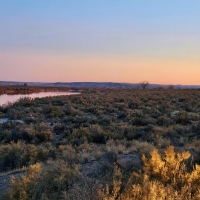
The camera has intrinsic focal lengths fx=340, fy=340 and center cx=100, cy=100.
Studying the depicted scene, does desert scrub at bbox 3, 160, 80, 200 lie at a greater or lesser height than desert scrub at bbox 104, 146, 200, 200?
lesser

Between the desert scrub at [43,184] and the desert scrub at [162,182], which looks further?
the desert scrub at [43,184]

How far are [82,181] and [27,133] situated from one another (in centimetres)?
974

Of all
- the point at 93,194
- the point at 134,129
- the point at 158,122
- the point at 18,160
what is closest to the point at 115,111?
the point at 158,122

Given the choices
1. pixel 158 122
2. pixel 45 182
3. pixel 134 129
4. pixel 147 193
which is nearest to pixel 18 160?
pixel 45 182

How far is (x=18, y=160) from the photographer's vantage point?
10.4m

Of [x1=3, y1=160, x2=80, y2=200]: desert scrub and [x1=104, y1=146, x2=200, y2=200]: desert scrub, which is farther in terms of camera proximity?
[x1=3, y1=160, x2=80, y2=200]: desert scrub

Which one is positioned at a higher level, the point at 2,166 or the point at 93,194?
the point at 93,194

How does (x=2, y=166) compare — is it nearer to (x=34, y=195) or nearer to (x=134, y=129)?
(x=34, y=195)

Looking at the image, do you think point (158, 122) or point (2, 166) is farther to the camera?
point (158, 122)

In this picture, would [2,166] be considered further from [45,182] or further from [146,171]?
[146,171]

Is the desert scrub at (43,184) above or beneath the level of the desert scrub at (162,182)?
beneath

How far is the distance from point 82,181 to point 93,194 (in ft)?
3.80

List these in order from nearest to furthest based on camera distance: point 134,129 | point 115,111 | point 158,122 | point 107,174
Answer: point 107,174 → point 134,129 → point 158,122 → point 115,111

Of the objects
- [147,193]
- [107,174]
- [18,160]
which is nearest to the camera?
[147,193]
